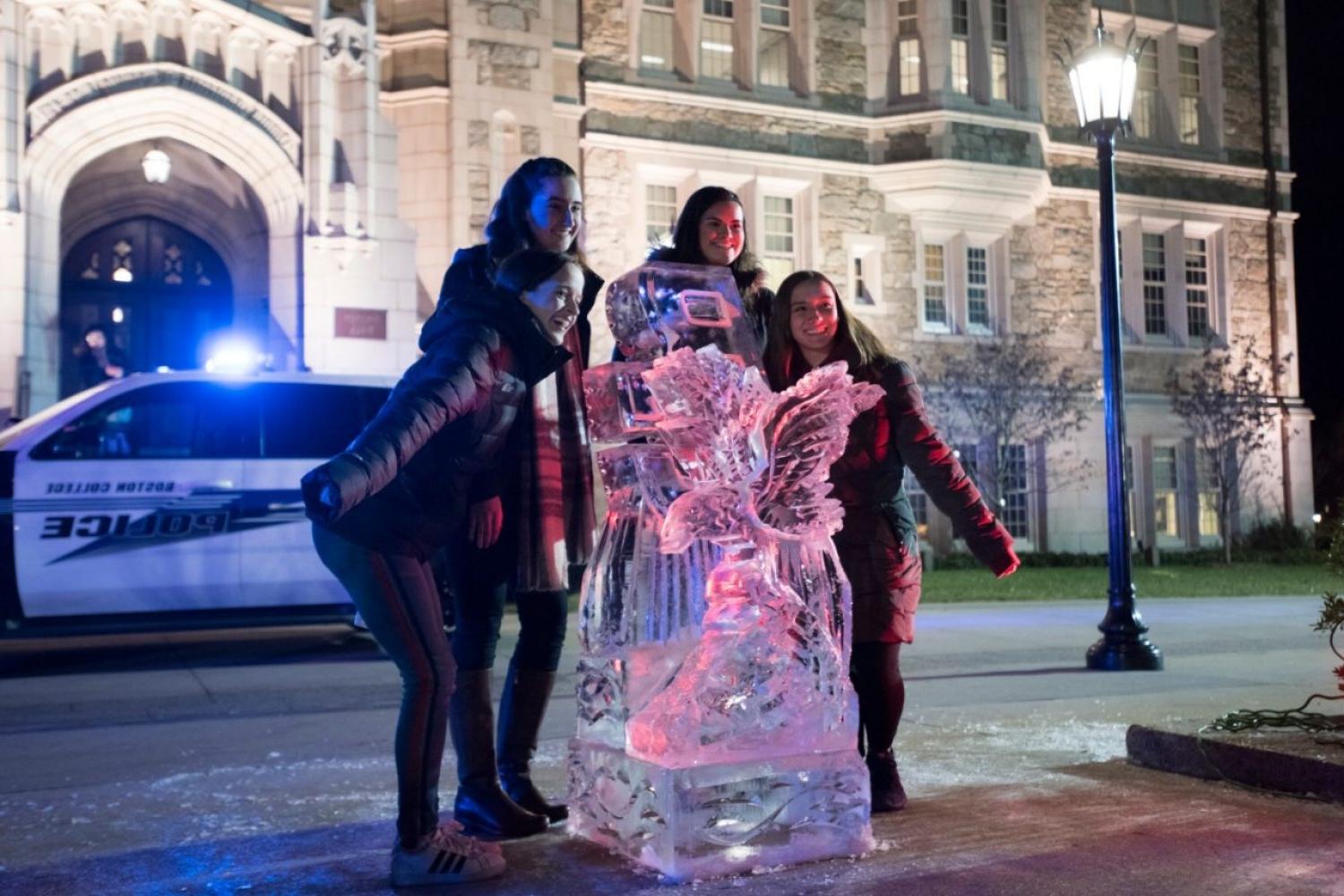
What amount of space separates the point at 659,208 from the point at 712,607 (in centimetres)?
1884

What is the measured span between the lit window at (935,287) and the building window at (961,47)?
2.72 metres

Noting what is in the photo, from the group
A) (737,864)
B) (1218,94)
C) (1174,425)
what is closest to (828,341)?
(737,864)

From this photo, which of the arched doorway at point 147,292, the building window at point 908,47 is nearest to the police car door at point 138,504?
the arched doorway at point 147,292

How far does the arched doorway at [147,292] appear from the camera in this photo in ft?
60.2

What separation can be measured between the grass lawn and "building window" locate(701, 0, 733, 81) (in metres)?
8.69

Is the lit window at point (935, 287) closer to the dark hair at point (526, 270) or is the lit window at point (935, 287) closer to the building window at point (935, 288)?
the building window at point (935, 288)

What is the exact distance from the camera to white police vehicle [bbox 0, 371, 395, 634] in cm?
958

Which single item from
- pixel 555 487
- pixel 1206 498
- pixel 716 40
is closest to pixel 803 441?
pixel 555 487

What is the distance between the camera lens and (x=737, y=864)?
388 cm

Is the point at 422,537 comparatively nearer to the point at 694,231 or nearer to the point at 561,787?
the point at 694,231

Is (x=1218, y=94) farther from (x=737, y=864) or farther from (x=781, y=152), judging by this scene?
(x=737, y=864)

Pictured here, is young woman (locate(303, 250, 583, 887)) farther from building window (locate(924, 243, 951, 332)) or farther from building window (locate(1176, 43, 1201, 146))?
building window (locate(1176, 43, 1201, 146))

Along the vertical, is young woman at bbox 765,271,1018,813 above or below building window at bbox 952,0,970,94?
below

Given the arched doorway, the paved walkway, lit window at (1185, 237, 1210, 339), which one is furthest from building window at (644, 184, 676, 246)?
the paved walkway
